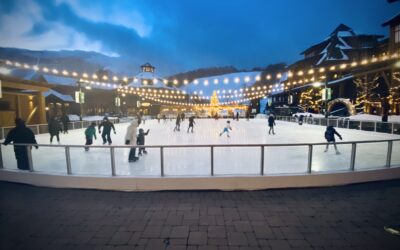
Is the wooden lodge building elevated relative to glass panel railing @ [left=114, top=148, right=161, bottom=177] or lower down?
elevated

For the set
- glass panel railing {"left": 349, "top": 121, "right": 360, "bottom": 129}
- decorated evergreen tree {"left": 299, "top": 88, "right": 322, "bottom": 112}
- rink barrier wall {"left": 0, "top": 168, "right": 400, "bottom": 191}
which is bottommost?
rink barrier wall {"left": 0, "top": 168, "right": 400, "bottom": 191}

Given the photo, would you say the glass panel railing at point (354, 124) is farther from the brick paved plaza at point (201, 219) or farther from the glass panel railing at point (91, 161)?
the glass panel railing at point (91, 161)

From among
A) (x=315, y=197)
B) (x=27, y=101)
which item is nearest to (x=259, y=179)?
(x=315, y=197)

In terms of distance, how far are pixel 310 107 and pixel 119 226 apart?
103ft

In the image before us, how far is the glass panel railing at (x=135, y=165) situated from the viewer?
15.4ft

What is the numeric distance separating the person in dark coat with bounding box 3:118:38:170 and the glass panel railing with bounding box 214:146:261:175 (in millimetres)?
4419

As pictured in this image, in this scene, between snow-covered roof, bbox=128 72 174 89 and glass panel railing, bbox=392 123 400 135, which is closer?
glass panel railing, bbox=392 123 400 135

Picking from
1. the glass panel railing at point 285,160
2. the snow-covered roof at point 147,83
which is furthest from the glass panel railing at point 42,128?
the snow-covered roof at point 147,83

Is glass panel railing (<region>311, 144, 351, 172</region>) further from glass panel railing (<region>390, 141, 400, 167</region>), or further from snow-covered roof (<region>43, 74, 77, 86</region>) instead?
snow-covered roof (<region>43, 74, 77, 86</region>)

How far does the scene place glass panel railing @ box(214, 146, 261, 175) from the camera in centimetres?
475

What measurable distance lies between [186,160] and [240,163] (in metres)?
1.54

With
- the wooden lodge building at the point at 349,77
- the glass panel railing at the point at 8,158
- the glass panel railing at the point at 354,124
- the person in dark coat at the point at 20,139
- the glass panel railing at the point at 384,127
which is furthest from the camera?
the wooden lodge building at the point at 349,77

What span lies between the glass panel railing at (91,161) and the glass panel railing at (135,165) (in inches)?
9.3

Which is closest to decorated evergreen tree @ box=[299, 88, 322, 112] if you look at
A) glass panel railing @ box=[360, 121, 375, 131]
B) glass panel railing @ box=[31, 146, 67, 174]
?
glass panel railing @ box=[360, 121, 375, 131]
